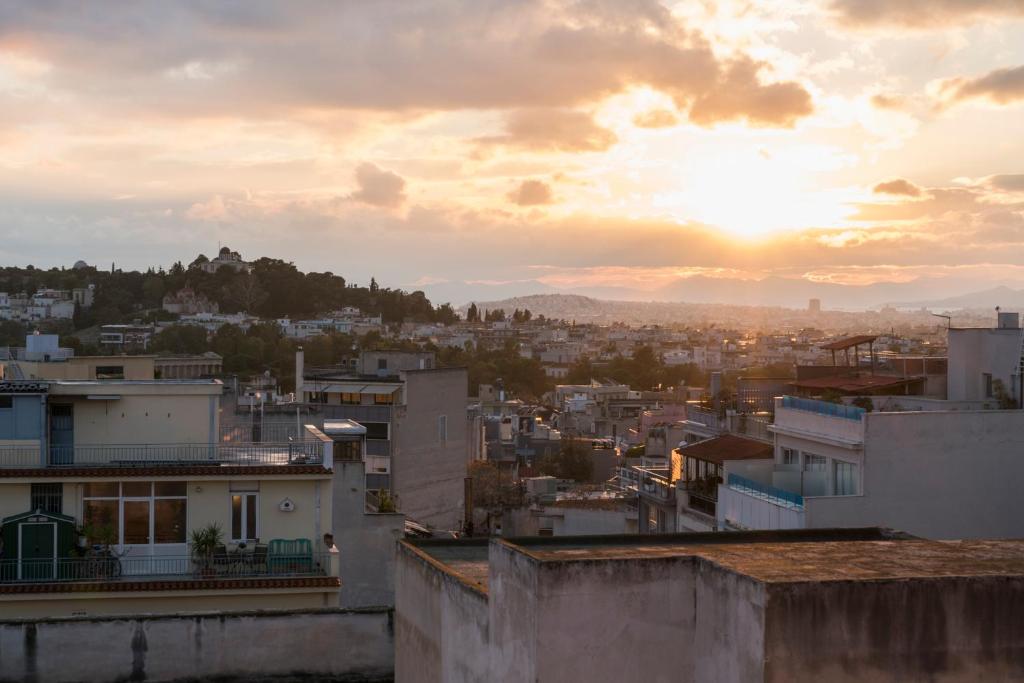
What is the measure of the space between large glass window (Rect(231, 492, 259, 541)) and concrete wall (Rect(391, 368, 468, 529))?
24008 mm

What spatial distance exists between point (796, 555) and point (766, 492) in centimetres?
1349

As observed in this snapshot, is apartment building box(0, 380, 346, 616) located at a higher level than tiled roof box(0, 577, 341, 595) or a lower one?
higher

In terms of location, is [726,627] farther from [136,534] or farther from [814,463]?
[814,463]

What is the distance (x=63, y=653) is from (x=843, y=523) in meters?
12.0

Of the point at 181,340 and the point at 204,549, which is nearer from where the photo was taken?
the point at 204,549

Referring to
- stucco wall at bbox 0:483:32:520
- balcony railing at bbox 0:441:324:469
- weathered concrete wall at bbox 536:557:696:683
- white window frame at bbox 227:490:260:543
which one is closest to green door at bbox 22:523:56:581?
stucco wall at bbox 0:483:32:520

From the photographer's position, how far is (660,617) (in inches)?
314

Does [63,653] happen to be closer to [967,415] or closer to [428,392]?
[967,415]

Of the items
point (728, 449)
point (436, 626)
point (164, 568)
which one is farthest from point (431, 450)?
point (436, 626)

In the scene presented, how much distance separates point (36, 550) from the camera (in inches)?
689

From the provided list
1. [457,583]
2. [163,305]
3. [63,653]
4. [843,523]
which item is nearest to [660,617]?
[457,583]

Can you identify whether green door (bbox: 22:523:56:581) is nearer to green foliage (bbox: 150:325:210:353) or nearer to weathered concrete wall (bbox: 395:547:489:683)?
weathered concrete wall (bbox: 395:547:489:683)

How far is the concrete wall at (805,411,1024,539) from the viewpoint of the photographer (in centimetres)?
2016

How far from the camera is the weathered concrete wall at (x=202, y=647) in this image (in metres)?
13.3
